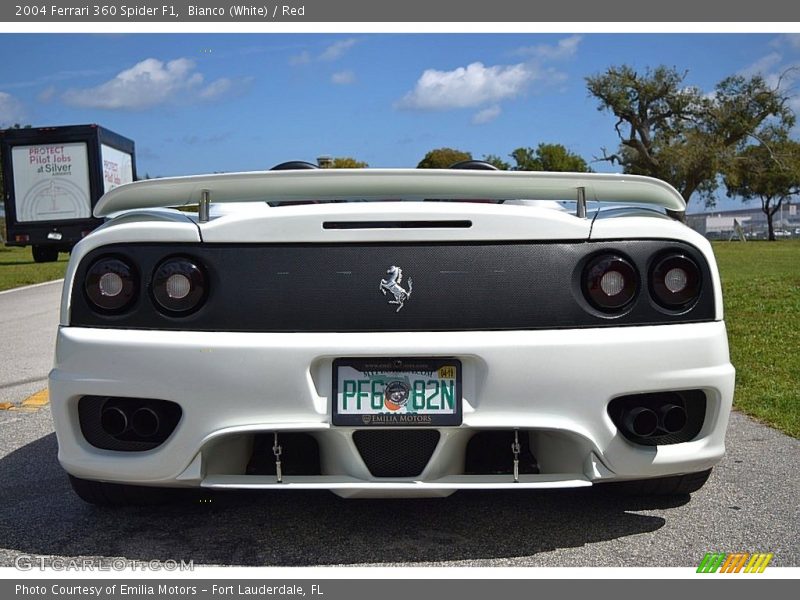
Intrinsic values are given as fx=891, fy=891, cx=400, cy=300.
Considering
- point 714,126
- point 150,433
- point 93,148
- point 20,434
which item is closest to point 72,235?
point 93,148

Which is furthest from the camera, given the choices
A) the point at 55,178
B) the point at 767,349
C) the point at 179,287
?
the point at 55,178

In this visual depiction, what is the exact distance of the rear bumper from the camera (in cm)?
258

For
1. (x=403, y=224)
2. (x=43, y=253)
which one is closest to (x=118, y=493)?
(x=403, y=224)

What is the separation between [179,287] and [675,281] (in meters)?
1.52

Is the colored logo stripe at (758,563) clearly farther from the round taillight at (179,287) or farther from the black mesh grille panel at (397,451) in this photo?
the round taillight at (179,287)

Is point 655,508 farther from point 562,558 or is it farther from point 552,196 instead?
point 552,196

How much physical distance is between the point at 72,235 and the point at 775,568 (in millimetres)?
21360

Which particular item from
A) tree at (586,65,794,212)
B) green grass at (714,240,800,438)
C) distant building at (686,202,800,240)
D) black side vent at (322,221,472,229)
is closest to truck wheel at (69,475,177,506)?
black side vent at (322,221,472,229)

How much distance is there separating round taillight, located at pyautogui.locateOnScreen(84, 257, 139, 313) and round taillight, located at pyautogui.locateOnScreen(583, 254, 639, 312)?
1.39 m

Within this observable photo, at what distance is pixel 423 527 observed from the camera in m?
2.97

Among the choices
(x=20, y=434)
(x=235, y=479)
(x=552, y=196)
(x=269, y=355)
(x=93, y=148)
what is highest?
(x=93, y=148)

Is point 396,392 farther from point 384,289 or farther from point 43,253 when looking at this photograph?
point 43,253

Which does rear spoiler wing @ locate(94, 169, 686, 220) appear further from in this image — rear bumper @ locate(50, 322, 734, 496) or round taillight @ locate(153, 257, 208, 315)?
rear bumper @ locate(50, 322, 734, 496)
